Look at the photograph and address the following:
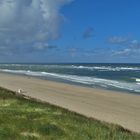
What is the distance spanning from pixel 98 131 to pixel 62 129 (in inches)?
34.3

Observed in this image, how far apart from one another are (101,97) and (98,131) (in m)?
24.6

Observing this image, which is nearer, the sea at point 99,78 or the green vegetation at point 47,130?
the green vegetation at point 47,130

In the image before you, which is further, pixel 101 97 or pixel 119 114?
pixel 101 97

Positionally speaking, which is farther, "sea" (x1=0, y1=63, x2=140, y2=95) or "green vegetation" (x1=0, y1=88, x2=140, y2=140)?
"sea" (x1=0, y1=63, x2=140, y2=95)

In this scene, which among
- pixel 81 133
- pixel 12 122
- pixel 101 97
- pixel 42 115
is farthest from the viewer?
pixel 101 97

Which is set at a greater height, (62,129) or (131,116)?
(62,129)

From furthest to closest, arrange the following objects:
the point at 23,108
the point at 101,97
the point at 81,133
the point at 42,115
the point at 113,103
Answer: the point at 101,97, the point at 113,103, the point at 23,108, the point at 42,115, the point at 81,133

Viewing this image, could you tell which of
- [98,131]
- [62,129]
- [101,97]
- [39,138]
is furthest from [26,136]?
[101,97]

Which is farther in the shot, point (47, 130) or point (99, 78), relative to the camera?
point (99, 78)

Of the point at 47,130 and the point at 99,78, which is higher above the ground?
the point at 47,130

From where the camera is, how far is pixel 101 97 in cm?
3384

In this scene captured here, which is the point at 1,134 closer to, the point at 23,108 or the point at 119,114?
the point at 23,108

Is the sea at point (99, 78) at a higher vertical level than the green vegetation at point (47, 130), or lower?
lower

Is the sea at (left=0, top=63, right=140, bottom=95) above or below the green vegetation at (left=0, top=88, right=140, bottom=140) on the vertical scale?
below
